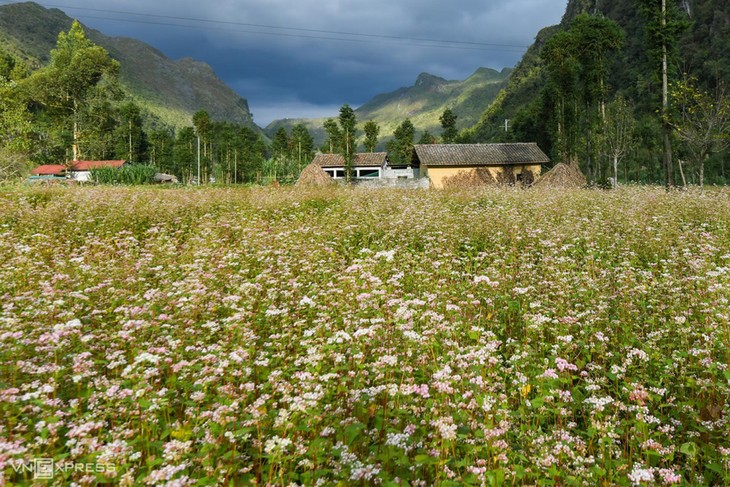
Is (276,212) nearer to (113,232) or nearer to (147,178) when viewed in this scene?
(113,232)

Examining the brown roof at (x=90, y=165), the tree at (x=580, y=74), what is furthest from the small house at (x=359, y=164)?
the brown roof at (x=90, y=165)

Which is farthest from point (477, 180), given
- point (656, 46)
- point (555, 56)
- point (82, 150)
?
point (82, 150)

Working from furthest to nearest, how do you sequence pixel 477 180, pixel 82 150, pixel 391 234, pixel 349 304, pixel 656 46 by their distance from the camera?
pixel 82 150 → pixel 477 180 → pixel 656 46 → pixel 391 234 → pixel 349 304

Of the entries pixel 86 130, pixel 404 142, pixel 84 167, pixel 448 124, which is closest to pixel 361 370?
pixel 86 130

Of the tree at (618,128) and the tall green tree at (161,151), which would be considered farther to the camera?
the tall green tree at (161,151)

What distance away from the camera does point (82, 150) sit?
57.5 m

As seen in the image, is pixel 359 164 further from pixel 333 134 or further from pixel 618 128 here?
pixel 618 128

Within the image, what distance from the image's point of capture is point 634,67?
99.5 metres

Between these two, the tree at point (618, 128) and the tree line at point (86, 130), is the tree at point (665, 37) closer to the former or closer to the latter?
the tree at point (618, 128)

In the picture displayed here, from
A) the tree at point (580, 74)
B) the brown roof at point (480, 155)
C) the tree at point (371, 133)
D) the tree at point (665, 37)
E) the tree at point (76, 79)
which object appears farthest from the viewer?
the tree at point (371, 133)

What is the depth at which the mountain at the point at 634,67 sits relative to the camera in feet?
228

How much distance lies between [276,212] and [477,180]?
123ft

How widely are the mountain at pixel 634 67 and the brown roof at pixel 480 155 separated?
1313cm

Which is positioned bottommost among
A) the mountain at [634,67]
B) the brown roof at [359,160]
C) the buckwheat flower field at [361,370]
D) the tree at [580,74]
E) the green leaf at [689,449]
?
the green leaf at [689,449]
